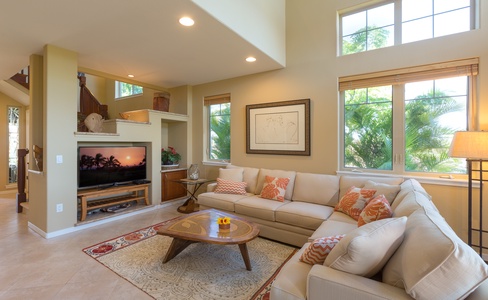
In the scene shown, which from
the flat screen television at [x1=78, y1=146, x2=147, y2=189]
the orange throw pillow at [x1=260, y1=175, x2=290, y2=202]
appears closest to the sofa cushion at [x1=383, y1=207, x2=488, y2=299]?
the orange throw pillow at [x1=260, y1=175, x2=290, y2=202]

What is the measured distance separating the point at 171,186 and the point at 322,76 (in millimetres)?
3679

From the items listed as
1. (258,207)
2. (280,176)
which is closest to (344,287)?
(258,207)

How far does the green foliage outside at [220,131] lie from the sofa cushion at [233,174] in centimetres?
87

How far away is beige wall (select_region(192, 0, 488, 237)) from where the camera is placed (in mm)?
2844

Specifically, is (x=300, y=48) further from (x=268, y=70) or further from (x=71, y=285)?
(x=71, y=285)

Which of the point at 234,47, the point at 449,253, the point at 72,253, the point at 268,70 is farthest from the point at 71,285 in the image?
the point at 268,70

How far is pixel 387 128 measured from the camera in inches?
132

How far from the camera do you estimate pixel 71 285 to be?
2170 mm

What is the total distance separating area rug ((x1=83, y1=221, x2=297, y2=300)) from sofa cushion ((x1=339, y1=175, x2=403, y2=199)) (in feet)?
3.57

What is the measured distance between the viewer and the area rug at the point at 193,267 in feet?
6.84

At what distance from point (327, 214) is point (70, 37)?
3.94 meters

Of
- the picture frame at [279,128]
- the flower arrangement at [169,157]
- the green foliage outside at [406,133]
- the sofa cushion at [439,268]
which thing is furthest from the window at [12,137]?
the sofa cushion at [439,268]

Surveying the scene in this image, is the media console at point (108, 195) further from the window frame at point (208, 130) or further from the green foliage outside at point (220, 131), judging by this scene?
the green foliage outside at point (220, 131)

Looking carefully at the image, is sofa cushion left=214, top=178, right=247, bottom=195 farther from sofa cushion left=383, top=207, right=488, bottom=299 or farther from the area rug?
sofa cushion left=383, top=207, right=488, bottom=299
